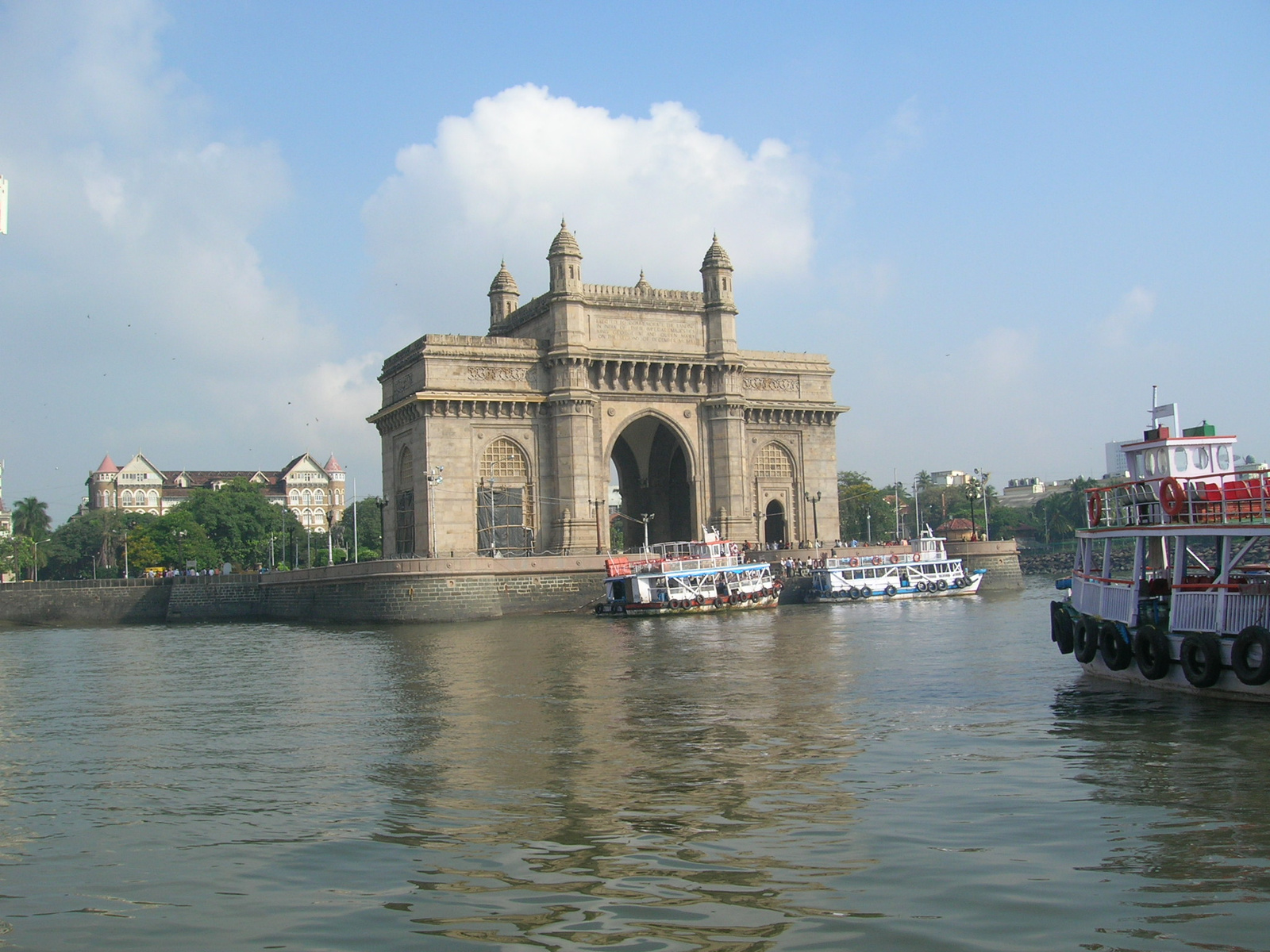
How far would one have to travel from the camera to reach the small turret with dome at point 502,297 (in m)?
70.4

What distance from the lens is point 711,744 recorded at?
1659 centimetres

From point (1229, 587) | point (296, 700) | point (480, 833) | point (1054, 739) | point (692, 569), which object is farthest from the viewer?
point (692, 569)

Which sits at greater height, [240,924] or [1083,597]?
[1083,597]

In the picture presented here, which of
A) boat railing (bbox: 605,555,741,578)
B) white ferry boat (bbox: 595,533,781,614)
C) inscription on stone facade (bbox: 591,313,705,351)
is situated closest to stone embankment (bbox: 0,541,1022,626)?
boat railing (bbox: 605,555,741,578)

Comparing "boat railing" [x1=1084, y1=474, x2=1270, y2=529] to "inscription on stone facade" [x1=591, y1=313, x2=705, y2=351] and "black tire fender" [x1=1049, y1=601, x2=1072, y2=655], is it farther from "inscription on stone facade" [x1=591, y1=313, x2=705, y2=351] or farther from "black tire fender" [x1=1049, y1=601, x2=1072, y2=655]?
"inscription on stone facade" [x1=591, y1=313, x2=705, y2=351]

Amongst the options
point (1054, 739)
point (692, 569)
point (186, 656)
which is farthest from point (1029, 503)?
point (1054, 739)

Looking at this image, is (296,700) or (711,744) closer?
(711,744)

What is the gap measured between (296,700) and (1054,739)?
1439cm

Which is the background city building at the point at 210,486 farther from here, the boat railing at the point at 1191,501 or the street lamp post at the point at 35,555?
the boat railing at the point at 1191,501

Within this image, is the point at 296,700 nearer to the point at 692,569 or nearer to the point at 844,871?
the point at 844,871

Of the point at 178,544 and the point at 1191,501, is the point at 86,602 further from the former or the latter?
the point at 1191,501

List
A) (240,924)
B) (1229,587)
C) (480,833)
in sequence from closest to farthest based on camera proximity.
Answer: (240,924), (480,833), (1229,587)

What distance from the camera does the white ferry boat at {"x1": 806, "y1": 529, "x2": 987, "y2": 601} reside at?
5600cm

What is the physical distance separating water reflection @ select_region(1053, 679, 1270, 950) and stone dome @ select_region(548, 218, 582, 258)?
42.9m
